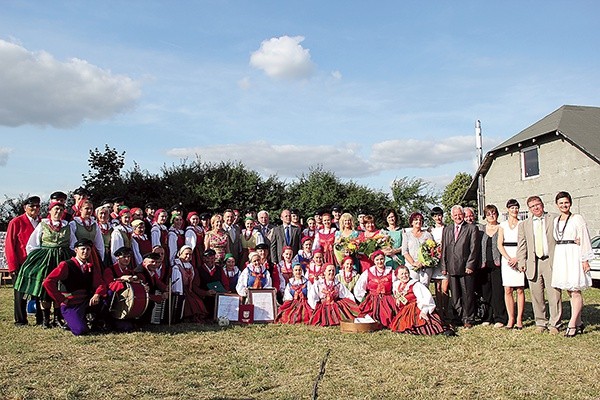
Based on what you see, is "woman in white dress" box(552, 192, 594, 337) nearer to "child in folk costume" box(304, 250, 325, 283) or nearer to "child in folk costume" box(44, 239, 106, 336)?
"child in folk costume" box(304, 250, 325, 283)

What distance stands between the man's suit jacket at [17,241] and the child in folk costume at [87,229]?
0.66 meters

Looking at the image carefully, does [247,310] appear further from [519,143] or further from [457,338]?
[519,143]

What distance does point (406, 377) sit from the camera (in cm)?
455

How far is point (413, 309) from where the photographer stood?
6.73 m

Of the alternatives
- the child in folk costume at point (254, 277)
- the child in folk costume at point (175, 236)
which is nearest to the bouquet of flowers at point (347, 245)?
the child in folk costume at point (254, 277)

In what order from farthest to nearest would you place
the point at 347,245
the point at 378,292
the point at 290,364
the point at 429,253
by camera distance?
the point at 347,245, the point at 429,253, the point at 378,292, the point at 290,364

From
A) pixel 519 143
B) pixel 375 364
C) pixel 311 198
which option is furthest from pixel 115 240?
pixel 519 143

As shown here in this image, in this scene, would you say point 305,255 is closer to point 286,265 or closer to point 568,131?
point 286,265

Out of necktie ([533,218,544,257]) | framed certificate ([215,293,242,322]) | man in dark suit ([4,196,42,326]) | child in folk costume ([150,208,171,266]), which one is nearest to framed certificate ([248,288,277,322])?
framed certificate ([215,293,242,322])

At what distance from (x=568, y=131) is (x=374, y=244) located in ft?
51.6

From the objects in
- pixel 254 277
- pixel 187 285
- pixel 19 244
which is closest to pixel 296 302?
pixel 254 277

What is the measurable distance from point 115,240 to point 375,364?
3883 millimetres

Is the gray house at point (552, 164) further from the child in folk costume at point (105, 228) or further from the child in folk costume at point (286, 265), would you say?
the child in folk costume at point (105, 228)

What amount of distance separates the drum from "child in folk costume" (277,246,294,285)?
2405mm
